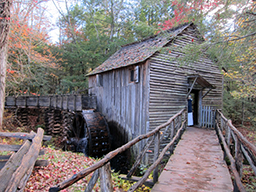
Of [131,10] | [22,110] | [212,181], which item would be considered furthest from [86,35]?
[212,181]

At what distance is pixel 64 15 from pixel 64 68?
26.8 ft

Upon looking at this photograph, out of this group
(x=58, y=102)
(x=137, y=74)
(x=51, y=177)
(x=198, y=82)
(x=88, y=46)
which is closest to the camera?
(x=51, y=177)

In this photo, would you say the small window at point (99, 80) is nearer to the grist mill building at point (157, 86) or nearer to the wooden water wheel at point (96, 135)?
the grist mill building at point (157, 86)

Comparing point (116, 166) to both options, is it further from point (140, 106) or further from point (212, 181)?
point (212, 181)

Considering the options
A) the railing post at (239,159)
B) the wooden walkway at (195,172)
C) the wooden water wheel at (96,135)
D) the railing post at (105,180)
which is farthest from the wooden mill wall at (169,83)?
the railing post at (105,180)

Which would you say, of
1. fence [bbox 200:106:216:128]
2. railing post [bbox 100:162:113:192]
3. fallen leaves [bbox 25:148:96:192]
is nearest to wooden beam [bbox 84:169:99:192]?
railing post [bbox 100:162:113:192]

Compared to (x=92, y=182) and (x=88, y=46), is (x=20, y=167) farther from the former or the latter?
(x=88, y=46)

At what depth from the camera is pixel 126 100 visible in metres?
10.4

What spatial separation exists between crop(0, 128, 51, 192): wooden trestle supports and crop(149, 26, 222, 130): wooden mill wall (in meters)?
5.59

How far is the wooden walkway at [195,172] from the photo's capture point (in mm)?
3285

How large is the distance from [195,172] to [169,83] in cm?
606

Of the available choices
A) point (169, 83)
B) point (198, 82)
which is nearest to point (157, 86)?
point (169, 83)

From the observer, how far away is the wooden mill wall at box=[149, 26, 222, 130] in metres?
8.86

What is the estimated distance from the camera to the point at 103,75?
13.4 m
